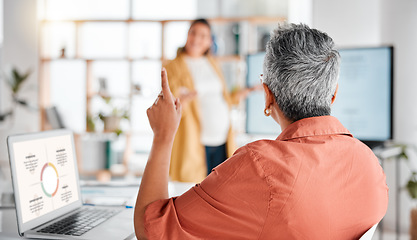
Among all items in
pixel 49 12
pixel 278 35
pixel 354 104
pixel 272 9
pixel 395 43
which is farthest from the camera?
pixel 272 9

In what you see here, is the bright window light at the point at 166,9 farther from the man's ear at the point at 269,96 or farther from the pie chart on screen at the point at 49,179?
the man's ear at the point at 269,96

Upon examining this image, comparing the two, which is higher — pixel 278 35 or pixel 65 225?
pixel 278 35

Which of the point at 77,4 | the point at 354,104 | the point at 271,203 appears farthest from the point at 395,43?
the point at 77,4

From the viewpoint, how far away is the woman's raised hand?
103 cm

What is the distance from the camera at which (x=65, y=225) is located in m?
1.19

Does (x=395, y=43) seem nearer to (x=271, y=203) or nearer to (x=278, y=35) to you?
(x=278, y=35)

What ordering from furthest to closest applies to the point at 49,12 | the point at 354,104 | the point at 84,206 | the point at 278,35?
1. the point at 49,12
2. the point at 354,104
3. the point at 84,206
4. the point at 278,35

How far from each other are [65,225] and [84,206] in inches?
10.3

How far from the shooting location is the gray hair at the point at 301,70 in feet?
3.14

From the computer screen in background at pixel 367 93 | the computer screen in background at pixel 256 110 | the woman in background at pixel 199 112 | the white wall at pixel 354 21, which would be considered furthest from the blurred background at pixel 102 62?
the computer screen in background at pixel 367 93

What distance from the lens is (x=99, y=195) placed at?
1674 millimetres

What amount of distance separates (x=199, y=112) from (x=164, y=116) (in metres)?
2.06

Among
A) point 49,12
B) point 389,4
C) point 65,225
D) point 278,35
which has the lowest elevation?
point 65,225

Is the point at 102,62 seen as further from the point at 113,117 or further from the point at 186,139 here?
the point at 186,139
